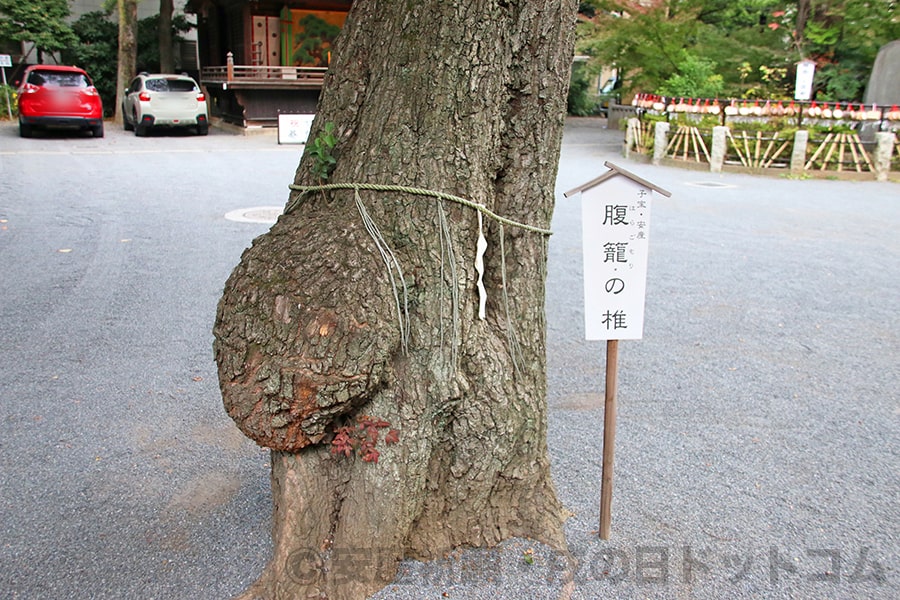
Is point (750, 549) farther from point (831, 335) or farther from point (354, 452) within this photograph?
point (831, 335)

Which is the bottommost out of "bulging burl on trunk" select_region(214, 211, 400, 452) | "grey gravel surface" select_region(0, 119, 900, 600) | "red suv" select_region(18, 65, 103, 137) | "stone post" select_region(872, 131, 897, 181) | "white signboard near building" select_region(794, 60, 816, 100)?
"grey gravel surface" select_region(0, 119, 900, 600)

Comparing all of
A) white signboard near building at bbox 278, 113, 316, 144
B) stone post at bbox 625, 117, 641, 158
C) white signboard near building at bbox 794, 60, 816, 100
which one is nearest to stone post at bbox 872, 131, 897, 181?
white signboard near building at bbox 794, 60, 816, 100

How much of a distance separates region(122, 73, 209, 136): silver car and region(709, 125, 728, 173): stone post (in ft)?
45.1

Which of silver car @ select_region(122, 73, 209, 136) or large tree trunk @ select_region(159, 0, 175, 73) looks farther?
large tree trunk @ select_region(159, 0, 175, 73)

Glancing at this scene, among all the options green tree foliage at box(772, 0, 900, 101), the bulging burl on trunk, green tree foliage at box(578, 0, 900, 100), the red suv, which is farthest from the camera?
green tree foliage at box(578, 0, 900, 100)

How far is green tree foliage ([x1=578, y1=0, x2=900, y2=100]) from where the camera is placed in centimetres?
2083

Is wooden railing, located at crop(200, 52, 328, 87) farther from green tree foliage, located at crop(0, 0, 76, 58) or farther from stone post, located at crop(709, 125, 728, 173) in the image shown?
stone post, located at crop(709, 125, 728, 173)

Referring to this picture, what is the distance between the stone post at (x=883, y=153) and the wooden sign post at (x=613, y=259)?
1479 cm

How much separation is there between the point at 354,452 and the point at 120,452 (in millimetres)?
1742

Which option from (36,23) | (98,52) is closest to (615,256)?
(36,23)

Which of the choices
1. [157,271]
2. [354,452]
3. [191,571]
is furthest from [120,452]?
[157,271]

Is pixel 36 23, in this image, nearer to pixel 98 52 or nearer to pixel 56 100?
pixel 98 52

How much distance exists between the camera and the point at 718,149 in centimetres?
1620

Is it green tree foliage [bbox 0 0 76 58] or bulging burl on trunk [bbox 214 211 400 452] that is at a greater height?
green tree foliage [bbox 0 0 76 58]
